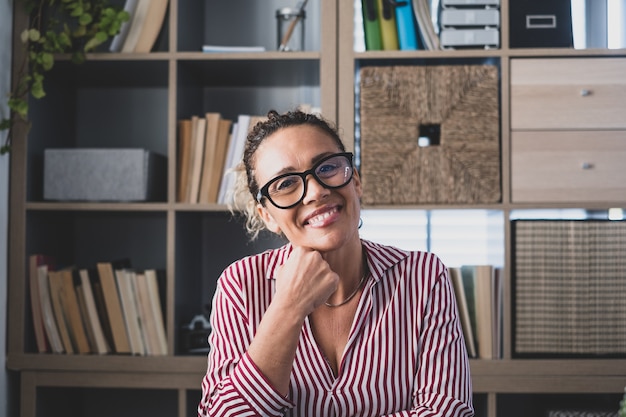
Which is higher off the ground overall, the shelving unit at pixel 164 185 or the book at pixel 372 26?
the book at pixel 372 26

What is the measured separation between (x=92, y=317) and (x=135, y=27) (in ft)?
3.10

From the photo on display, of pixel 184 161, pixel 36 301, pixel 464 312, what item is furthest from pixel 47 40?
pixel 464 312

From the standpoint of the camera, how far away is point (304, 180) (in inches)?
51.0

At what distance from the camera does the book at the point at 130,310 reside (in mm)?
2094

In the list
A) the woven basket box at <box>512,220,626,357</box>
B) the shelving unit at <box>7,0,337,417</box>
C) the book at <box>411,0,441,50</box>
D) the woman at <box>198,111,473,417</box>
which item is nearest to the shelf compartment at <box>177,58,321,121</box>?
the shelving unit at <box>7,0,337,417</box>

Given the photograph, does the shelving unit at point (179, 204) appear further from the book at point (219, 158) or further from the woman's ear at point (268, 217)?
the woman's ear at point (268, 217)

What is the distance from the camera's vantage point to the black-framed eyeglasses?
129 centimetres

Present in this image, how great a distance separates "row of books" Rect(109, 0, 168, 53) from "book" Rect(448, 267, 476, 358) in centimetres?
122

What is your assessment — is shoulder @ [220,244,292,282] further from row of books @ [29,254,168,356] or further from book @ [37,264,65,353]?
book @ [37,264,65,353]

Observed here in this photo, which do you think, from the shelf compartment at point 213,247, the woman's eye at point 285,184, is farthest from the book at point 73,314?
the woman's eye at point 285,184

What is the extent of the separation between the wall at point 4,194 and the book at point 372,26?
111 cm

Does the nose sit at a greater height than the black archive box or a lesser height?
lesser

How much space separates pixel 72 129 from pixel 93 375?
952 millimetres

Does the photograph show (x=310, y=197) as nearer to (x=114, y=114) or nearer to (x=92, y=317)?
(x=92, y=317)
